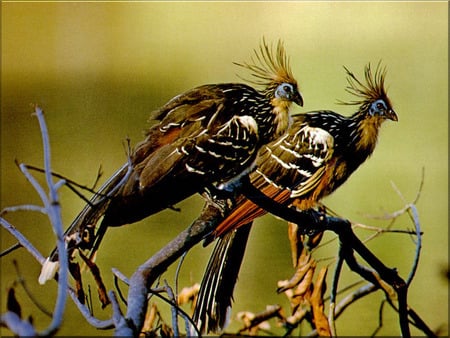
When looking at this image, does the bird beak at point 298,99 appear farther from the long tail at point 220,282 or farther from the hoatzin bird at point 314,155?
the long tail at point 220,282

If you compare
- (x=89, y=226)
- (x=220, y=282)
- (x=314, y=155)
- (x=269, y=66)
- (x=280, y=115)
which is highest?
(x=269, y=66)

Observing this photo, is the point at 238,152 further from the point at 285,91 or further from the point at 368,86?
the point at 368,86

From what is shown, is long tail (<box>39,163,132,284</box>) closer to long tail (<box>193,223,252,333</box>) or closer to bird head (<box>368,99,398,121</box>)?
long tail (<box>193,223,252,333</box>)

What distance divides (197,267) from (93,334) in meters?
0.40

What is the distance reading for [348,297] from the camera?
2080 mm

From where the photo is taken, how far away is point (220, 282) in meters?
1.99

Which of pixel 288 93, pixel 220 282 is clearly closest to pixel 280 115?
pixel 288 93

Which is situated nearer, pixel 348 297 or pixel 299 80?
pixel 299 80

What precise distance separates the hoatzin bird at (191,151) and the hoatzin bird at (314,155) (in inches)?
2.0

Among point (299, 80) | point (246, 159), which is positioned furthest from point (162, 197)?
point (299, 80)

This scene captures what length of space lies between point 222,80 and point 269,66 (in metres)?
0.13

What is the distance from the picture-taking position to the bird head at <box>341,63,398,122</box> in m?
1.88

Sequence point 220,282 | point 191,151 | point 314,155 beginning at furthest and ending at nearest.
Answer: point 220,282 < point 314,155 < point 191,151

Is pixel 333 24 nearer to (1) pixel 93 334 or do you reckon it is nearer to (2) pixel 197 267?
(2) pixel 197 267
